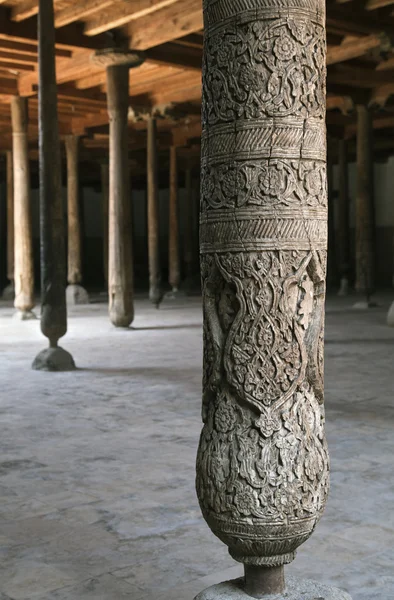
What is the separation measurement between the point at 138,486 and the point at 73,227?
51.7 feet

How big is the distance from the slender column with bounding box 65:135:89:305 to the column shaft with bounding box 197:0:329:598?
17.2 m

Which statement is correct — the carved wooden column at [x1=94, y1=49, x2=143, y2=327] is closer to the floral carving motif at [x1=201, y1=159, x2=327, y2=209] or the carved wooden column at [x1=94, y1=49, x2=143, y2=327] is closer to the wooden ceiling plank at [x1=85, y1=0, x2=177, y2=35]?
the wooden ceiling plank at [x1=85, y1=0, x2=177, y2=35]

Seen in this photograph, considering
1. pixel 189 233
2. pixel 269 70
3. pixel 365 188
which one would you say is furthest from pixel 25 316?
pixel 269 70

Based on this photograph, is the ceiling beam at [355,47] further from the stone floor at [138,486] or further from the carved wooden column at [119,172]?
the stone floor at [138,486]

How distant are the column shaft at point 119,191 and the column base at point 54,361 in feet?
11.7

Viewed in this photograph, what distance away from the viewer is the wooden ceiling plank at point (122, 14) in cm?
1121

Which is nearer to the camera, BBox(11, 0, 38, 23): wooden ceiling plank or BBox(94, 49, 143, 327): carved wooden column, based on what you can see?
BBox(11, 0, 38, 23): wooden ceiling plank

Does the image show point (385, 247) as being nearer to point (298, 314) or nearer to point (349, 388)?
point (349, 388)

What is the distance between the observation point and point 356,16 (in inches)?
472

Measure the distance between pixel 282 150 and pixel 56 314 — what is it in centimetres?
706

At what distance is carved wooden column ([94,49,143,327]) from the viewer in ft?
41.8

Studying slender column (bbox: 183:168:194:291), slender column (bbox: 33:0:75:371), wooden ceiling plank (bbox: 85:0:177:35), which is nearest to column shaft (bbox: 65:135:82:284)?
slender column (bbox: 183:168:194:291)

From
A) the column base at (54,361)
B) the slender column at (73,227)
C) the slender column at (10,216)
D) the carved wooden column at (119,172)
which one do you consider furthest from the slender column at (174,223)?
the column base at (54,361)

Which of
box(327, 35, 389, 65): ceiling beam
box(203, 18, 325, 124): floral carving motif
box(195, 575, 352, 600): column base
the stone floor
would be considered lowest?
the stone floor
